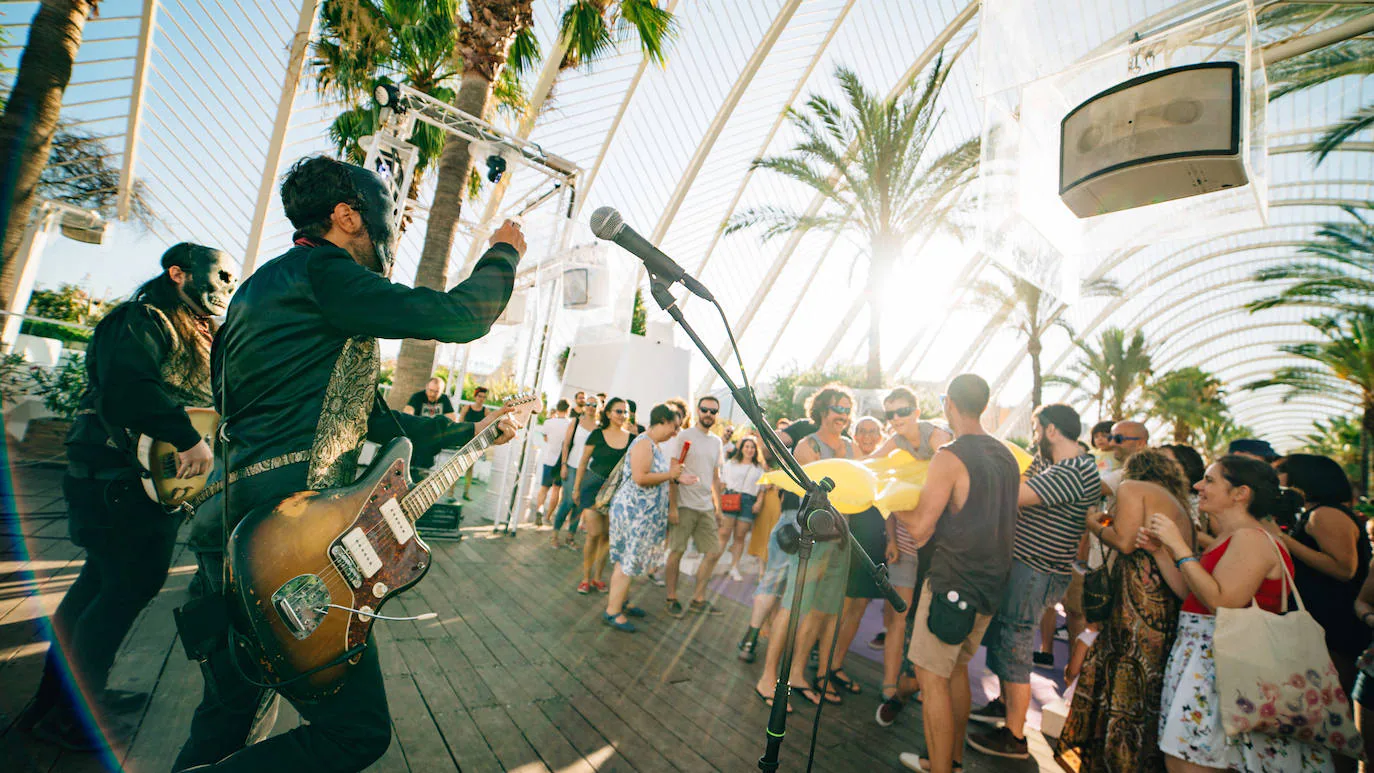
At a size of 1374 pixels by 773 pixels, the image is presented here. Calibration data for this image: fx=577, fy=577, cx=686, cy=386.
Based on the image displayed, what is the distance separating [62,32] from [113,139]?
11030 mm

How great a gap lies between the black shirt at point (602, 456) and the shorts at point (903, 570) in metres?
2.94

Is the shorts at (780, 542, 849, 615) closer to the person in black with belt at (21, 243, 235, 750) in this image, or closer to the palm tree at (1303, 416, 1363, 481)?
the person in black with belt at (21, 243, 235, 750)

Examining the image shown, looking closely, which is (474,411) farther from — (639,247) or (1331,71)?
(1331,71)

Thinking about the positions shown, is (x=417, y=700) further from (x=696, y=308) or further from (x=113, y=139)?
(x=696, y=308)

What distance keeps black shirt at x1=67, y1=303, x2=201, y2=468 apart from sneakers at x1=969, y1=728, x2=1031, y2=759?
425 centimetres

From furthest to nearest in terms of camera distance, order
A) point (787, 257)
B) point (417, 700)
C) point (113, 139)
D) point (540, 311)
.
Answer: point (787, 257) < point (113, 139) < point (540, 311) < point (417, 700)

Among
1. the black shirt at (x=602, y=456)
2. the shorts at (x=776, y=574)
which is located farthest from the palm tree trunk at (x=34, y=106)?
the shorts at (x=776, y=574)

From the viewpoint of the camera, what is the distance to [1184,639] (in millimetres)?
2697

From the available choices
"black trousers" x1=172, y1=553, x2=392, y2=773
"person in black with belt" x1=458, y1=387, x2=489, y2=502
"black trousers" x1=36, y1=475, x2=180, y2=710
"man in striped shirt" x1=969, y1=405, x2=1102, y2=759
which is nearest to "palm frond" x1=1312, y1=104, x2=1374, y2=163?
"man in striped shirt" x1=969, y1=405, x2=1102, y2=759

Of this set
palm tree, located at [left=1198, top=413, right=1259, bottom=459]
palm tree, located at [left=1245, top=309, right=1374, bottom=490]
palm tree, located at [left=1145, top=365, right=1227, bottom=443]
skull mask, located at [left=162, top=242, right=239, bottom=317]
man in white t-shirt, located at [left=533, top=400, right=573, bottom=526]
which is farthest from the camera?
palm tree, located at [left=1198, top=413, right=1259, bottom=459]

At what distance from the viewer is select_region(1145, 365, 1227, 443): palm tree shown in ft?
102

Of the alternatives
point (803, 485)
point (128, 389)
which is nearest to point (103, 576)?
point (128, 389)

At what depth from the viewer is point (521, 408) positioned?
223cm

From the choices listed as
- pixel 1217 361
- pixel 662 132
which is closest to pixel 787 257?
pixel 662 132
